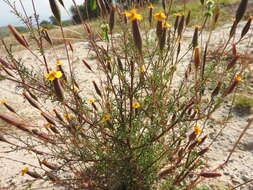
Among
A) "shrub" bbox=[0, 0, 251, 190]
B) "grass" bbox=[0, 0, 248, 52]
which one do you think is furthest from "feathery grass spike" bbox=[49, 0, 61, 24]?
"shrub" bbox=[0, 0, 251, 190]

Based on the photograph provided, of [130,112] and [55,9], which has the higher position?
[55,9]

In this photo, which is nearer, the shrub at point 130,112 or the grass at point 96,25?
the shrub at point 130,112

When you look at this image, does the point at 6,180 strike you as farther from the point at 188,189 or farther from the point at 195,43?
the point at 195,43

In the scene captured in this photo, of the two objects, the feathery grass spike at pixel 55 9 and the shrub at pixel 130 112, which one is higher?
the feathery grass spike at pixel 55 9

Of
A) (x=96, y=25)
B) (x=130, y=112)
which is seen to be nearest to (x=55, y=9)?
(x=130, y=112)

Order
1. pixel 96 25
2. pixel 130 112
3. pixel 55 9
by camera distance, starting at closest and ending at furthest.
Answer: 1. pixel 55 9
2. pixel 130 112
3. pixel 96 25

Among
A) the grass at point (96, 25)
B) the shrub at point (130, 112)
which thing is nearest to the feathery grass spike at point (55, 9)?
the grass at point (96, 25)

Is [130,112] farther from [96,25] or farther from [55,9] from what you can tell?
[96,25]

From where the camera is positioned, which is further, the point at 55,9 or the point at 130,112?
the point at 130,112

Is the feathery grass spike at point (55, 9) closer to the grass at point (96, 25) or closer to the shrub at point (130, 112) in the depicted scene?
the grass at point (96, 25)

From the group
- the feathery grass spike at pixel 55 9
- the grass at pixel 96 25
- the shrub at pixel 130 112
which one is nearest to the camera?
the feathery grass spike at pixel 55 9

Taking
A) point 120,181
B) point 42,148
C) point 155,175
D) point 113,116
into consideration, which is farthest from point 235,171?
point 42,148

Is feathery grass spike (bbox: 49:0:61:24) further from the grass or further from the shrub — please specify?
the shrub
